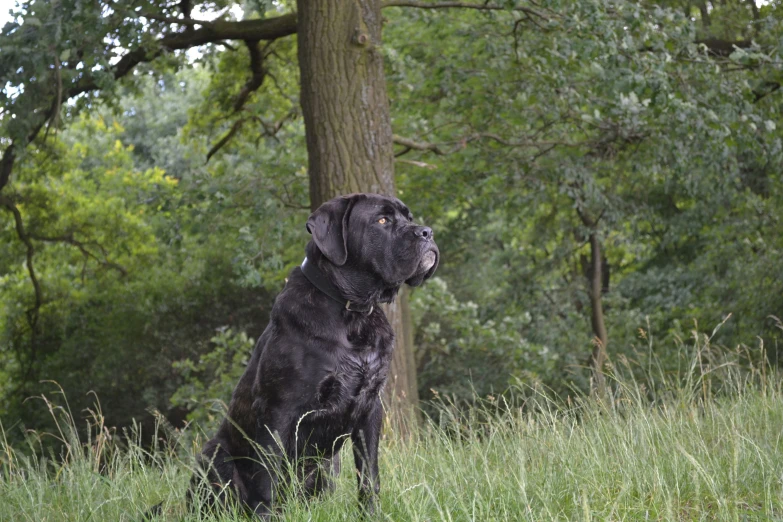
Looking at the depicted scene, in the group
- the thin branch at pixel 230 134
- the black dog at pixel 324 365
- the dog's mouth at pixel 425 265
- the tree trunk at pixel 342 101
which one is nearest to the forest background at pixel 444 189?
the thin branch at pixel 230 134

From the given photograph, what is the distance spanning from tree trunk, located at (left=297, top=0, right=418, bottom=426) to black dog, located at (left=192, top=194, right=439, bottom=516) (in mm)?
2738

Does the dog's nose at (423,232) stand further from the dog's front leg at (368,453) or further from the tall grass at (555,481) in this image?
the tall grass at (555,481)

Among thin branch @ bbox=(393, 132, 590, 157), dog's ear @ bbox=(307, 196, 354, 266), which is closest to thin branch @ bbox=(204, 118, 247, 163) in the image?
thin branch @ bbox=(393, 132, 590, 157)

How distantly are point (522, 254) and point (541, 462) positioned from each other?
48.7 ft

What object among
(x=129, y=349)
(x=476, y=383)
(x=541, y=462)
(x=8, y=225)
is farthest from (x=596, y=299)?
(x=541, y=462)

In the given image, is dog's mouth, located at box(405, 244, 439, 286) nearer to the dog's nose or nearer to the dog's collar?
the dog's nose

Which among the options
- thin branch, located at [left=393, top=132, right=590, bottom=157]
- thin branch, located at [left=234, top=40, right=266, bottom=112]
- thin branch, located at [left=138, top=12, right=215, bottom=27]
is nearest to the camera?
thin branch, located at [left=138, top=12, right=215, bottom=27]

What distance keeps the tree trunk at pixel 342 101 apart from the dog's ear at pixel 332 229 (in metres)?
2.87

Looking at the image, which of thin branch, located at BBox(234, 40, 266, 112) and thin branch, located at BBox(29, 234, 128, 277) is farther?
thin branch, located at BBox(29, 234, 128, 277)

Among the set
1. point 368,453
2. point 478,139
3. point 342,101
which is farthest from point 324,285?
point 478,139

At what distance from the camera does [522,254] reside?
1895 centimetres

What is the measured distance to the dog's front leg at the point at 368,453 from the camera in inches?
162

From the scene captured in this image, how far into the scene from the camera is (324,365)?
13.5 feet

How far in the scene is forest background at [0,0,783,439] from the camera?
9.02m
